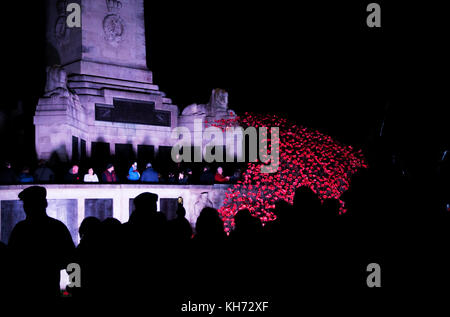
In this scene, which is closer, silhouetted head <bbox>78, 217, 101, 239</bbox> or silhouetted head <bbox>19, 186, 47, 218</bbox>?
silhouetted head <bbox>78, 217, 101, 239</bbox>

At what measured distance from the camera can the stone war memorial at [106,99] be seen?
1905 cm

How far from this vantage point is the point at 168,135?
2325 centimetres

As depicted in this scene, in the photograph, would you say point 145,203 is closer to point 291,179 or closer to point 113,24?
point 291,179

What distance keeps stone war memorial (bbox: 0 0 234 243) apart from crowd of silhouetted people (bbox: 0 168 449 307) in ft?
36.2

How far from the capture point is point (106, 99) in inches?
854

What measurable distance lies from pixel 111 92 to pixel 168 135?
340 centimetres

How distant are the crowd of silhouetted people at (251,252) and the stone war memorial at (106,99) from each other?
11025 mm

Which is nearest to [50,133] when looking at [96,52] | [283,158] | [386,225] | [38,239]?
[96,52]

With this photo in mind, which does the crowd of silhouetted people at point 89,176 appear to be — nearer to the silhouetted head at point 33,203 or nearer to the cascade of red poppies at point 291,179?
the cascade of red poppies at point 291,179

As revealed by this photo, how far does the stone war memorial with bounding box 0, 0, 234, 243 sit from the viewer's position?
19047mm

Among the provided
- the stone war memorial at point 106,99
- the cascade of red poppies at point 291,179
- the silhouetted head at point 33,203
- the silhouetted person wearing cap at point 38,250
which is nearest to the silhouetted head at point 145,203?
the silhouetted person wearing cap at point 38,250

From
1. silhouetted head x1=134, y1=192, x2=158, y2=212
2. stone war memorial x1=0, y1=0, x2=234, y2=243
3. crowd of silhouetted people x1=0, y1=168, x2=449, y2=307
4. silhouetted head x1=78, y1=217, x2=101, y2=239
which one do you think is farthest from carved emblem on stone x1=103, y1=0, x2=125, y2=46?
silhouetted head x1=134, y1=192, x2=158, y2=212

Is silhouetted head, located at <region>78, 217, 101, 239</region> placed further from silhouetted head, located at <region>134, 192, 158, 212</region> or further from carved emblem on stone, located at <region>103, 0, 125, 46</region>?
carved emblem on stone, located at <region>103, 0, 125, 46</region>
